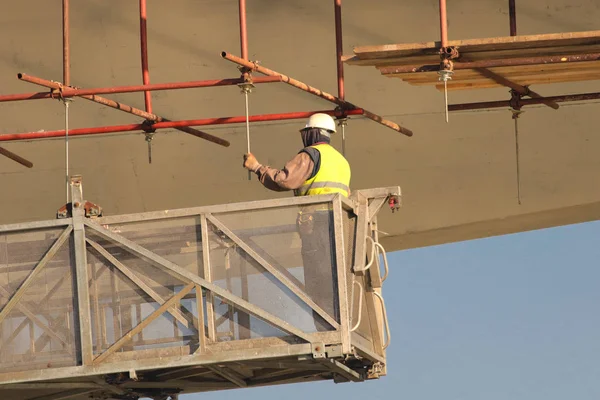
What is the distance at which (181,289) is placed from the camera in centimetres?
1727

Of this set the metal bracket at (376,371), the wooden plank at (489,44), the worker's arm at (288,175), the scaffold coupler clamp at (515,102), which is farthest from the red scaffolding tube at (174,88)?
the metal bracket at (376,371)

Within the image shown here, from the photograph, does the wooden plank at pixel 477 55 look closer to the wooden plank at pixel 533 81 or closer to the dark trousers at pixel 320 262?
the wooden plank at pixel 533 81

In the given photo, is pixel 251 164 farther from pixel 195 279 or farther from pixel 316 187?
pixel 195 279

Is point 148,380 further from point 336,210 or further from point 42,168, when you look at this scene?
point 42,168

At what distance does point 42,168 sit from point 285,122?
4230 millimetres

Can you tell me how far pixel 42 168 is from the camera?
26.8 m

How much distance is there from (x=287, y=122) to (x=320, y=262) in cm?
959

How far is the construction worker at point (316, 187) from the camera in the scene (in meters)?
16.9

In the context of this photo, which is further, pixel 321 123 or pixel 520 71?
pixel 520 71

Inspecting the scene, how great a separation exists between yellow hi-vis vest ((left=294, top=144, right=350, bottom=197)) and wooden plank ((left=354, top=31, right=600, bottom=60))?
143cm

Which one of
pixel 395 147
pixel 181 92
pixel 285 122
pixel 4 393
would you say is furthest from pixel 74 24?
pixel 4 393

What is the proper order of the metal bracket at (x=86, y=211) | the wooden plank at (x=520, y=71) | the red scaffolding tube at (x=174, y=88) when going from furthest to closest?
the wooden plank at (x=520, y=71), the red scaffolding tube at (x=174, y=88), the metal bracket at (x=86, y=211)

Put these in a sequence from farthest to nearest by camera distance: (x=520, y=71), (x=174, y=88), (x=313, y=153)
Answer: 1. (x=520, y=71)
2. (x=174, y=88)
3. (x=313, y=153)

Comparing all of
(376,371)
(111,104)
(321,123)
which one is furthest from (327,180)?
(111,104)
